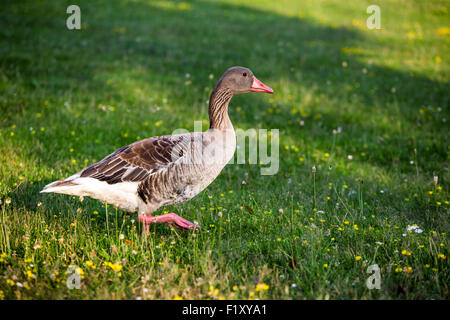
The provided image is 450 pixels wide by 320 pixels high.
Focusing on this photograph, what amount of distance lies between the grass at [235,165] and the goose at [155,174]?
0.91ft

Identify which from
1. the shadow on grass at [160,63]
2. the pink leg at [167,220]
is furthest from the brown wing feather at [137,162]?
the shadow on grass at [160,63]

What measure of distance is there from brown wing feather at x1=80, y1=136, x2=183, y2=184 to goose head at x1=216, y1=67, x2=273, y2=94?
95 centimetres

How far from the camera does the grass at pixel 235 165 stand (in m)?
3.93

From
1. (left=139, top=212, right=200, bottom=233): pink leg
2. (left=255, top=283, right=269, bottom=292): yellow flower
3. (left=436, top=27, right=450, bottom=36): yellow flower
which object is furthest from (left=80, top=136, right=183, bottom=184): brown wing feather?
(left=436, top=27, right=450, bottom=36): yellow flower

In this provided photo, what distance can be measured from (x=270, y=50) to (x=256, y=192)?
361 inches

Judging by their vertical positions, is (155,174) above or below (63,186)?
above

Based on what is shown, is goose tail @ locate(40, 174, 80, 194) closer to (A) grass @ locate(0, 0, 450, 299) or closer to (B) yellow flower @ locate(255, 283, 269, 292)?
(A) grass @ locate(0, 0, 450, 299)

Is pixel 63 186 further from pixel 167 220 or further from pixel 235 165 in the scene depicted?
pixel 235 165

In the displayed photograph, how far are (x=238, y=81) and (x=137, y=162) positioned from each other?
166cm

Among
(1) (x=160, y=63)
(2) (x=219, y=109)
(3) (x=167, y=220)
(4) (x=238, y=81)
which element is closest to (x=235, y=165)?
(2) (x=219, y=109)

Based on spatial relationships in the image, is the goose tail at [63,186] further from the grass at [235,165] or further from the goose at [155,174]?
the grass at [235,165]

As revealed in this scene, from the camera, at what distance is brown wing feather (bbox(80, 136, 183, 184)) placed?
462 centimetres

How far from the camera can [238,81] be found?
5.22 meters

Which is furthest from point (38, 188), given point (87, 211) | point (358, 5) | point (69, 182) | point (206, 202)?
point (358, 5)
